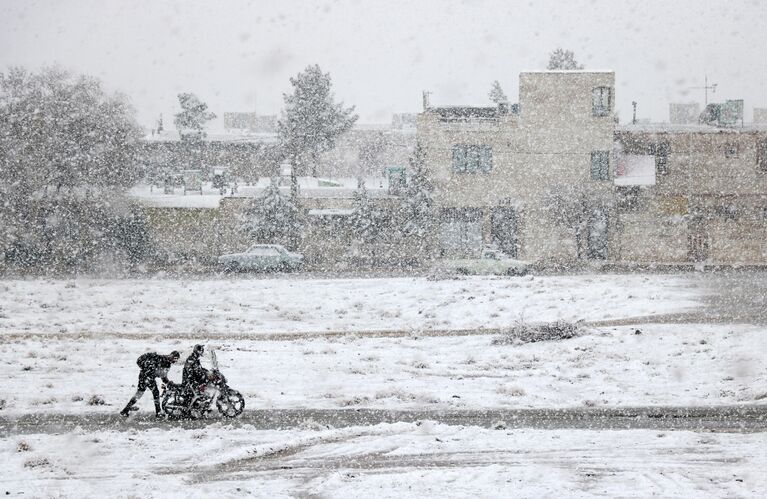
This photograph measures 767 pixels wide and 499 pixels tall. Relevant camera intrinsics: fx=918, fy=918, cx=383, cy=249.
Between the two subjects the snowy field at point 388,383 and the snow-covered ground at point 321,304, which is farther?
the snow-covered ground at point 321,304

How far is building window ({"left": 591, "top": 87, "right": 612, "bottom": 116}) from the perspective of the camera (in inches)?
2092

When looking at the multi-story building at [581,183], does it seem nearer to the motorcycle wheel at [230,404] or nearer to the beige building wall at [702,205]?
the beige building wall at [702,205]

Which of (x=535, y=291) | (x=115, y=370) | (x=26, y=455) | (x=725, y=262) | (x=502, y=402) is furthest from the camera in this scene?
(x=725, y=262)

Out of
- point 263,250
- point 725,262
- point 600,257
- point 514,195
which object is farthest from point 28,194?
point 725,262

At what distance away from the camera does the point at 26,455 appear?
1248cm

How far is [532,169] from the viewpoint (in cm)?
5322

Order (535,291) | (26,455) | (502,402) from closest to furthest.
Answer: (26,455) < (502,402) < (535,291)

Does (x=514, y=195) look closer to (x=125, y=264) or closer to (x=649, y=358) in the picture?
(x=125, y=264)

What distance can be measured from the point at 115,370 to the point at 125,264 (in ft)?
102

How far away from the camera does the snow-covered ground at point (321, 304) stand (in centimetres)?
2666

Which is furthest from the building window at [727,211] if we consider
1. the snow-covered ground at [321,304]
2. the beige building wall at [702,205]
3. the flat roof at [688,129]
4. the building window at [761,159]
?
the snow-covered ground at [321,304]

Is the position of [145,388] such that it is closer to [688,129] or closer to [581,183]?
[581,183]

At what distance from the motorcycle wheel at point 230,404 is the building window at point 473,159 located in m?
39.6

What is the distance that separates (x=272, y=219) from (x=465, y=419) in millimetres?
38822
